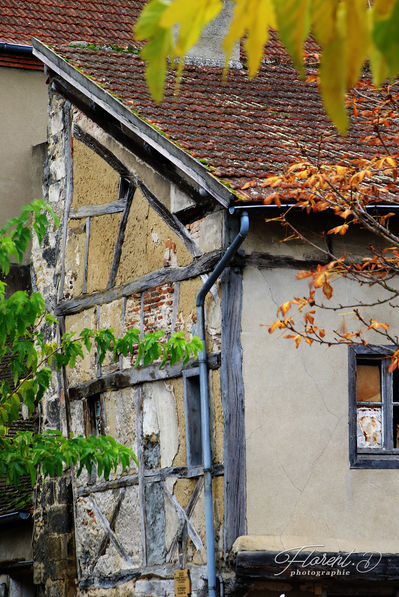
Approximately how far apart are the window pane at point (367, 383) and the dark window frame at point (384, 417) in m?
0.06

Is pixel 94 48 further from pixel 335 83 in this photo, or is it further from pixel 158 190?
pixel 335 83

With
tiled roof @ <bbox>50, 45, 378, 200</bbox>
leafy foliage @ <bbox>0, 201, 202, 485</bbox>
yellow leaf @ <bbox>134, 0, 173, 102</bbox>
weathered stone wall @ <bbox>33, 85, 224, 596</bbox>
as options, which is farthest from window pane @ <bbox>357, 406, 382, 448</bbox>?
yellow leaf @ <bbox>134, 0, 173, 102</bbox>

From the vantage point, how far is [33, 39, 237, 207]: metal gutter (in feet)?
32.8

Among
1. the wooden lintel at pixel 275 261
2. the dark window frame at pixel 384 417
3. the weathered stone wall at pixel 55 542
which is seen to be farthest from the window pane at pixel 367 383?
the weathered stone wall at pixel 55 542

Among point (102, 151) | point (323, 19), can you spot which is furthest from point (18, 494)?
point (323, 19)

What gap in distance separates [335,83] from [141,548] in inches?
379

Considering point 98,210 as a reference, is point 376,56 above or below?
below

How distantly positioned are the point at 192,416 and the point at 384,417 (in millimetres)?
1828

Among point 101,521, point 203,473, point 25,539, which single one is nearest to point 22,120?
point 25,539

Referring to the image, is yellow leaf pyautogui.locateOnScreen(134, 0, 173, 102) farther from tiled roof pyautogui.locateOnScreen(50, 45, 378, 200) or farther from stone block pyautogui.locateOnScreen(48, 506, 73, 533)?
stone block pyautogui.locateOnScreen(48, 506, 73, 533)

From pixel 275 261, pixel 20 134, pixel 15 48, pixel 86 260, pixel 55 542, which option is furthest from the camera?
pixel 20 134

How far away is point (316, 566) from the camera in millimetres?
9789

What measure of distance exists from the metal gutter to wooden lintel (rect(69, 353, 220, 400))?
5.15ft

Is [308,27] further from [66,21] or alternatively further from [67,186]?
[66,21]
